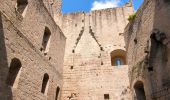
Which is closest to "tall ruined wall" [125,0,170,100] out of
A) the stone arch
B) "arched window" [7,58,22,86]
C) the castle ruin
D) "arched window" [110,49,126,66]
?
the castle ruin

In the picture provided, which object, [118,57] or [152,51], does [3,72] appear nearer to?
[152,51]

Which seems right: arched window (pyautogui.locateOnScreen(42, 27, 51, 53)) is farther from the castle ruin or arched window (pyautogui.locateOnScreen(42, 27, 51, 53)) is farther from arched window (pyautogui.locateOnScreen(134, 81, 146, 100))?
arched window (pyautogui.locateOnScreen(134, 81, 146, 100))

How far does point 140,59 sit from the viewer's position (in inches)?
330

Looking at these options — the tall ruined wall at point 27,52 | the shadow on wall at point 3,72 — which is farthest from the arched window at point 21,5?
the shadow on wall at point 3,72

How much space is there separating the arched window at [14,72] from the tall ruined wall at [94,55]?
4770mm

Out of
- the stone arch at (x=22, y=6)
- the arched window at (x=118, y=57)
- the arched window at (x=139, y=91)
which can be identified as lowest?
the arched window at (x=139, y=91)

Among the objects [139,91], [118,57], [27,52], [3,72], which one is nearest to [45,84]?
[27,52]

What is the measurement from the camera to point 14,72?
7434 millimetres

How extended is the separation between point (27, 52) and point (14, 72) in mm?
1042

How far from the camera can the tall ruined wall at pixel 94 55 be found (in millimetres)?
11422

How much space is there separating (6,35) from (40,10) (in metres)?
3.34

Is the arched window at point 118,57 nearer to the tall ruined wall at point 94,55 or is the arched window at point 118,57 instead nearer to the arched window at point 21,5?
the tall ruined wall at point 94,55

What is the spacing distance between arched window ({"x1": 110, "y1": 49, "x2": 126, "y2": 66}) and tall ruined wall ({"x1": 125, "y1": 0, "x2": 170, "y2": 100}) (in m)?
4.03

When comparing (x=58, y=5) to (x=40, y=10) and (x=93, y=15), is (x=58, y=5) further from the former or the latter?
(x=40, y=10)
